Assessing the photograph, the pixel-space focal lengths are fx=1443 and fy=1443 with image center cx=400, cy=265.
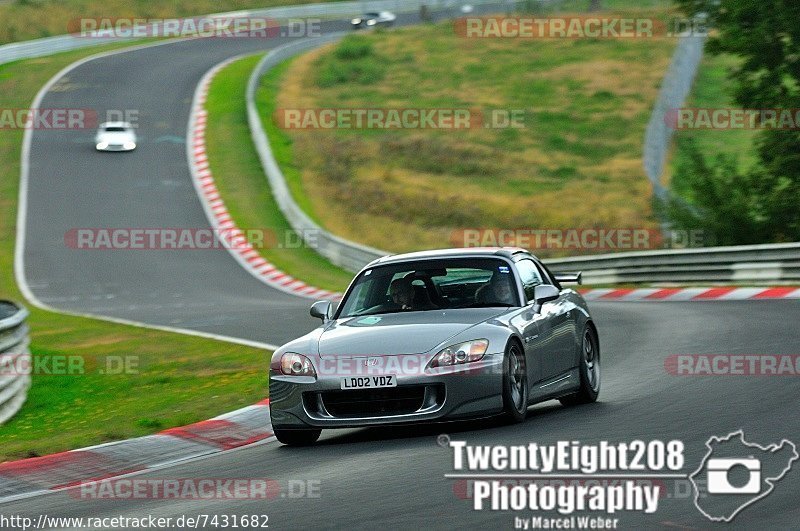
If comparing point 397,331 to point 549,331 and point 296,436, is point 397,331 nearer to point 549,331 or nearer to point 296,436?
point 296,436

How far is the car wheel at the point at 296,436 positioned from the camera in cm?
1081

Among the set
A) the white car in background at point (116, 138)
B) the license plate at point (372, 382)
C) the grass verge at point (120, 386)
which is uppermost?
the white car in background at point (116, 138)

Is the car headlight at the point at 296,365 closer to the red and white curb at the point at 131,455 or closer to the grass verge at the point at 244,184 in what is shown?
the red and white curb at the point at 131,455

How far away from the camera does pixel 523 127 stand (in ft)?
168

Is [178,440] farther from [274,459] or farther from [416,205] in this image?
[416,205]

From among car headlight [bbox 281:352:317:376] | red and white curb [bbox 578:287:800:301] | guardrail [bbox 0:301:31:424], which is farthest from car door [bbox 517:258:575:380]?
red and white curb [bbox 578:287:800:301]

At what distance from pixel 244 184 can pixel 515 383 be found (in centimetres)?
3119

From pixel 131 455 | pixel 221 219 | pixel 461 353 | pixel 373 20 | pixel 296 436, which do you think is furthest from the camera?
pixel 373 20

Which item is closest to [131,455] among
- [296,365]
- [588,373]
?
[296,365]

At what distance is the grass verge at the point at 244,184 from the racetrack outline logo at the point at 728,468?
21198 mm

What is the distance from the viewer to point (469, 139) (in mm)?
50000

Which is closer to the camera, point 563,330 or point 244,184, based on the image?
point 563,330

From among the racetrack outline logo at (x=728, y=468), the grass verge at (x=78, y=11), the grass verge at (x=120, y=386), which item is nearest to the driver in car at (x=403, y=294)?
the grass verge at (x=120, y=386)

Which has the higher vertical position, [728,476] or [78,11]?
[78,11]
